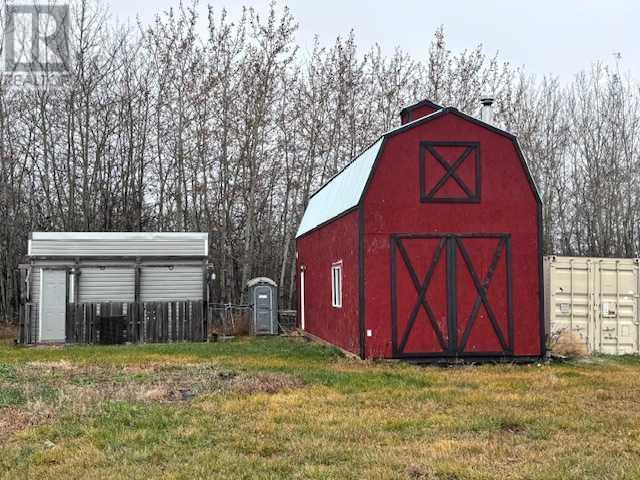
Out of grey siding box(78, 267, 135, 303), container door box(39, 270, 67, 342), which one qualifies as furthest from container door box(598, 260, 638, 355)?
container door box(39, 270, 67, 342)

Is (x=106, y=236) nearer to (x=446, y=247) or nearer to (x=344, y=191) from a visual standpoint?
(x=344, y=191)

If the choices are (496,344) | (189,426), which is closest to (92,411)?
(189,426)

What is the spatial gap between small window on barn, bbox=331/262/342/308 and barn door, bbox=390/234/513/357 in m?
2.34

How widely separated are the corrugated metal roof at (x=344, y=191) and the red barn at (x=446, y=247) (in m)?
0.12

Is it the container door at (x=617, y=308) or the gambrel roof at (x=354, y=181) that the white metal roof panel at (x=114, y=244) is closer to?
the gambrel roof at (x=354, y=181)

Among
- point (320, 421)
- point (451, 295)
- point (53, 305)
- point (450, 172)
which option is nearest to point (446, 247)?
point (451, 295)

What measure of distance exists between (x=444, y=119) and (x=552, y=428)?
767cm

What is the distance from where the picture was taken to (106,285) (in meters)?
19.8

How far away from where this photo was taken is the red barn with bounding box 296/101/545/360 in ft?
44.1

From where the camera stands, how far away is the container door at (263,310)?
21.9 metres

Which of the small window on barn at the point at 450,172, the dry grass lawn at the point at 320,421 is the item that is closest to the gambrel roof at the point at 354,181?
the small window on barn at the point at 450,172

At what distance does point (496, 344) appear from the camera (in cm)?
1364

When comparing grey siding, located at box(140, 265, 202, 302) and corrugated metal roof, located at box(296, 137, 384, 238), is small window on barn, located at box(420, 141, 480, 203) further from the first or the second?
grey siding, located at box(140, 265, 202, 302)

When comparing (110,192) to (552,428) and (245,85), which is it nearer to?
(245,85)
